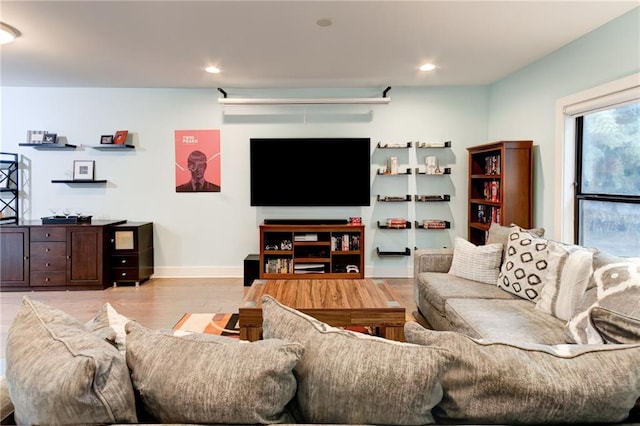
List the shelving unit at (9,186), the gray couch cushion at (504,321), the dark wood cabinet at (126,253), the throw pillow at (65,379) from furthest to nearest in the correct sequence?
the shelving unit at (9,186)
the dark wood cabinet at (126,253)
the gray couch cushion at (504,321)
the throw pillow at (65,379)

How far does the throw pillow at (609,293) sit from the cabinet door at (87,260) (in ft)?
14.9

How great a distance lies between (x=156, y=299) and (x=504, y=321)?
11.1 feet

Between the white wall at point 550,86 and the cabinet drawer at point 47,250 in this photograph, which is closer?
the white wall at point 550,86

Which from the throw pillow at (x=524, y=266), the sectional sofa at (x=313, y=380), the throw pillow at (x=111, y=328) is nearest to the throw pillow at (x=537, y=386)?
the sectional sofa at (x=313, y=380)

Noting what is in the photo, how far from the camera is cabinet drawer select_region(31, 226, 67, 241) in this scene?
14.2 feet

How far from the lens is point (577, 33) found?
10.1ft

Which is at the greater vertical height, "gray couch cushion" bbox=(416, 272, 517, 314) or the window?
the window

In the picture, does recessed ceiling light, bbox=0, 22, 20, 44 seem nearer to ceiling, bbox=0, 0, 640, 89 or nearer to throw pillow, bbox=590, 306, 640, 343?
ceiling, bbox=0, 0, 640, 89

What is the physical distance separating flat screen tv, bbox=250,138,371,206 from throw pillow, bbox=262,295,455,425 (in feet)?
13.0

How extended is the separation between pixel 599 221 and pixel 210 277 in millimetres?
4237

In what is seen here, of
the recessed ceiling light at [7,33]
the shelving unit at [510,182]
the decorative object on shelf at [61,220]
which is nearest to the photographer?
the recessed ceiling light at [7,33]

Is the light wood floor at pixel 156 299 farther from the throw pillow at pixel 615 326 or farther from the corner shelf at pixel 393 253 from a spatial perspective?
the throw pillow at pixel 615 326

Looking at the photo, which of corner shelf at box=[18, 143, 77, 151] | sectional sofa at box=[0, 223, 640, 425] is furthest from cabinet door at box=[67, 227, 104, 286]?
sectional sofa at box=[0, 223, 640, 425]

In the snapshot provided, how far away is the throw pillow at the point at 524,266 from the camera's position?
2.55 meters
